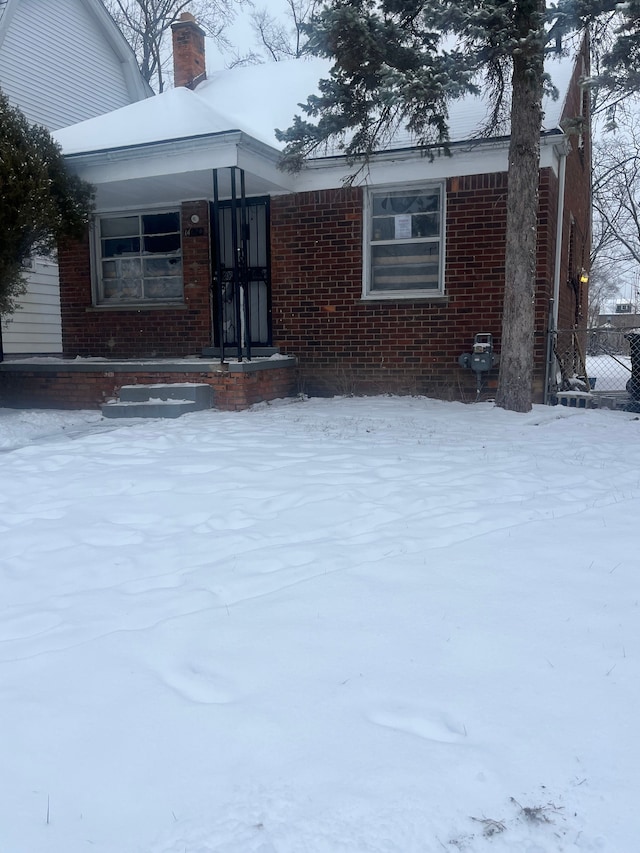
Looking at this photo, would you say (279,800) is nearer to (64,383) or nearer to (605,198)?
(64,383)

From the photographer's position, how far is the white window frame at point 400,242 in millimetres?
9250

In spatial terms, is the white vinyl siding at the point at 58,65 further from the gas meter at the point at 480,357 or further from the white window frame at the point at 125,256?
the gas meter at the point at 480,357

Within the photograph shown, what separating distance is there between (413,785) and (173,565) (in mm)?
1801

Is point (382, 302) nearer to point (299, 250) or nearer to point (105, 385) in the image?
point (299, 250)

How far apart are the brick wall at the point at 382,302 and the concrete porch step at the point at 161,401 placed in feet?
7.47

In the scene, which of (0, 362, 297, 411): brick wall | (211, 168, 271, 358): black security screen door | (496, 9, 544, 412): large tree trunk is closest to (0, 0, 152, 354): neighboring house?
(0, 362, 297, 411): brick wall

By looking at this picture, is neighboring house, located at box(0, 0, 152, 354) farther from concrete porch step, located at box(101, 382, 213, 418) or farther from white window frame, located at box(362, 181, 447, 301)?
white window frame, located at box(362, 181, 447, 301)

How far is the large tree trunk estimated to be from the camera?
7566mm

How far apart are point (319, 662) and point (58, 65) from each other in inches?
613

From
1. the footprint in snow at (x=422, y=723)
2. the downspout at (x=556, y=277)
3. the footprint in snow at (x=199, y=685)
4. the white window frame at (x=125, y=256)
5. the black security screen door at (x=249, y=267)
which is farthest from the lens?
the white window frame at (x=125, y=256)

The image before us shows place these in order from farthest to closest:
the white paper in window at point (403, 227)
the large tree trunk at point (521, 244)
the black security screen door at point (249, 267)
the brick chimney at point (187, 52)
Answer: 1. the brick chimney at point (187, 52)
2. the black security screen door at point (249, 267)
3. the white paper in window at point (403, 227)
4. the large tree trunk at point (521, 244)

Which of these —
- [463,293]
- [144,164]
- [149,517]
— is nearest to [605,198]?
[463,293]

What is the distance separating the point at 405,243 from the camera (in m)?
9.51

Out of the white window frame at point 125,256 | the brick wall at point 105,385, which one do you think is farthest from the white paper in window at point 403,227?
the white window frame at point 125,256
